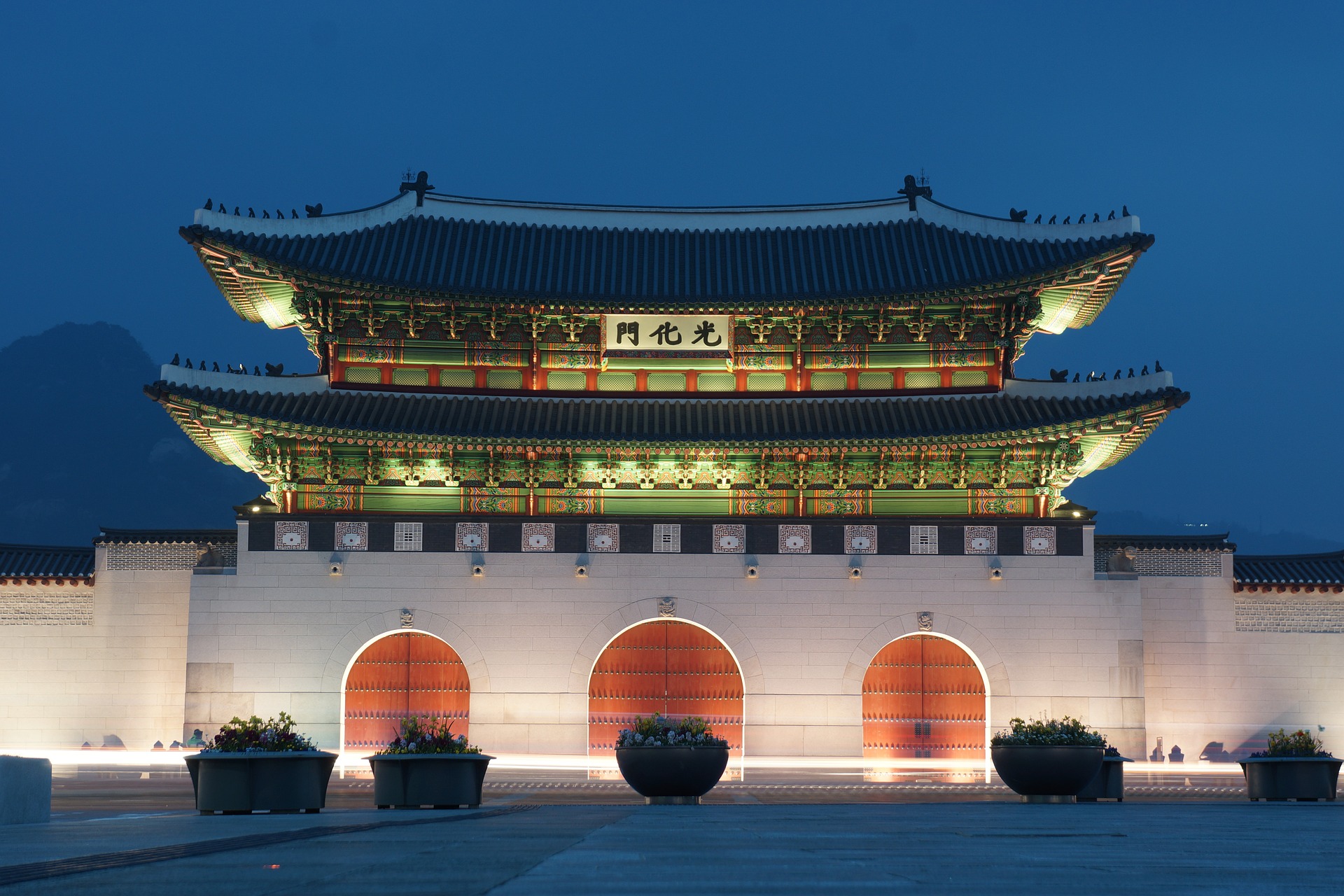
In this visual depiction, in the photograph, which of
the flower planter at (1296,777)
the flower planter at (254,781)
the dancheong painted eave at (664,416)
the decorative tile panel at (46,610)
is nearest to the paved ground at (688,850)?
the flower planter at (254,781)

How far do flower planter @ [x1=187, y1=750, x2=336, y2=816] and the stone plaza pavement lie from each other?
4.21 feet

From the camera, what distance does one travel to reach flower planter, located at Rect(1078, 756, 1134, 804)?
15656mm

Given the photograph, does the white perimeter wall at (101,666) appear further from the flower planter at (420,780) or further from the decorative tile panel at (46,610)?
the flower planter at (420,780)

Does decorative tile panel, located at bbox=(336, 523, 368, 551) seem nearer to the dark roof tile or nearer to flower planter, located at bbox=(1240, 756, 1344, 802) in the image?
the dark roof tile

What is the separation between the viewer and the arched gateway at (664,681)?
24031 mm

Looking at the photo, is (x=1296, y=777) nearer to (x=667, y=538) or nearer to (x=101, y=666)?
(x=667, y=538)

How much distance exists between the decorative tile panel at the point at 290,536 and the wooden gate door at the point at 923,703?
34.9ft

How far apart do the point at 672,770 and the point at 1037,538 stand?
11885mm

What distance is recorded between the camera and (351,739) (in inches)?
934

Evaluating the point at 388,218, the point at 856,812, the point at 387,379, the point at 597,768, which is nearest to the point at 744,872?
the point at 856,812

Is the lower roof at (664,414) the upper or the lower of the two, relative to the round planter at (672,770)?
upper

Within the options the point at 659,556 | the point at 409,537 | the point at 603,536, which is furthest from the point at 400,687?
the point at 659,556

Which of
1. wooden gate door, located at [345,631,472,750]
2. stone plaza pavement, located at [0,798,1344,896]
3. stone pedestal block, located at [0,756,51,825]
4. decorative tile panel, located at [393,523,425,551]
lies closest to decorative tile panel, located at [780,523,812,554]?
wooden gate door, located at [345,631,472,750]

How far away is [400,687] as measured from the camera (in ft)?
78.9
